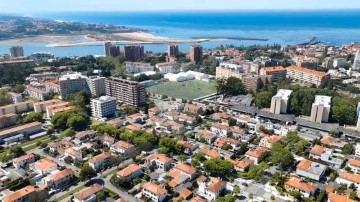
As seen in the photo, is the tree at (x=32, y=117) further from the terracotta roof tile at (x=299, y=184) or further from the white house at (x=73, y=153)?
the terracotta roof tile at (x=299, y=184)

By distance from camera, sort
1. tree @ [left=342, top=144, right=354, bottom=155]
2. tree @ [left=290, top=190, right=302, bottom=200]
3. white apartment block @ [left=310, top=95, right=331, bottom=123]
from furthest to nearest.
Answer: white apartment block @ [left=310, top=95, right=331, bottom=123] < tree @ [left=342, top=144, right=354, bottom=155] < tree @ [left=290, top=190, right=302, bottom=200]

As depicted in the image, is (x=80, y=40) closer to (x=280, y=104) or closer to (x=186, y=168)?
(x=280, y=104)

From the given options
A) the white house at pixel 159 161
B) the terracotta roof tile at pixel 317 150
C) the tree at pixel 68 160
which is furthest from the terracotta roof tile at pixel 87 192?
the terracotta roof tile at pixel 317 150

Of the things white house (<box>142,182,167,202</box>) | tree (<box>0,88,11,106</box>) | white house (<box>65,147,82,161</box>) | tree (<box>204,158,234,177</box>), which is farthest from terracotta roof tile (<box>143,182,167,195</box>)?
tree (<box>0,88,11,106</box>)

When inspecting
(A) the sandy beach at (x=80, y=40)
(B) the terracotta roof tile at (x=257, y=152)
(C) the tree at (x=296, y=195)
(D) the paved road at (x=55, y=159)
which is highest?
(A) the sandy beach at (x=80, y=40)

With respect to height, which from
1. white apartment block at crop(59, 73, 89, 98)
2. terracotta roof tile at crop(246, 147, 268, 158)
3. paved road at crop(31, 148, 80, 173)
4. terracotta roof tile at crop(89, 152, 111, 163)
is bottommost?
paved road at crop(31, 148, 80, 173)

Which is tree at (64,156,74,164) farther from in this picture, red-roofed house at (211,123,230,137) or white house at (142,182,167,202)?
red-roofed house at (211,123,230,137)

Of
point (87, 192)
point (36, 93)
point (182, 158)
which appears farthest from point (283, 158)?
point (36, 93)
